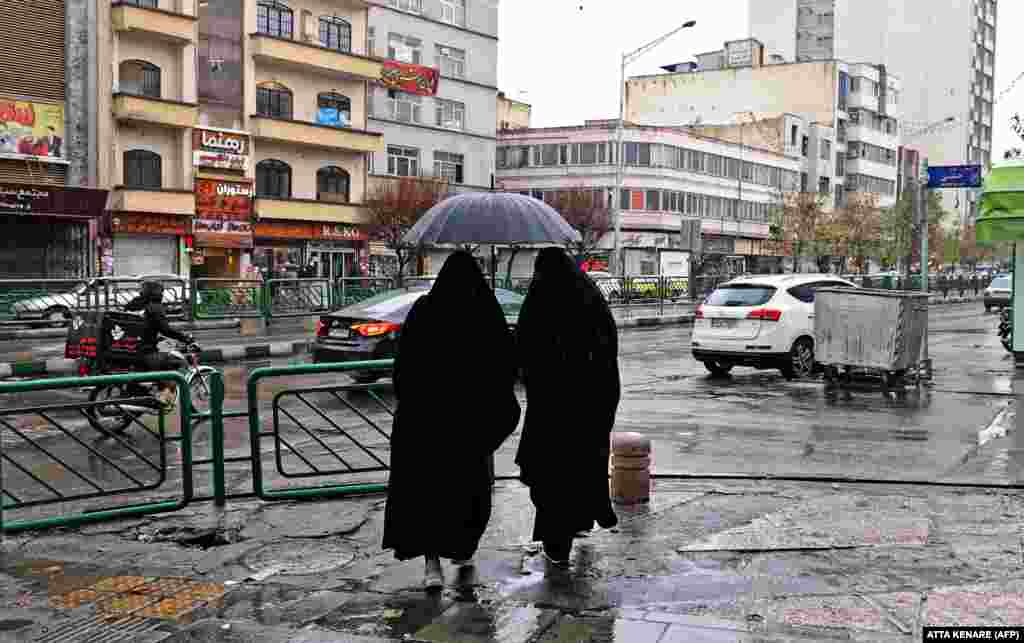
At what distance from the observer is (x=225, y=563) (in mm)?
6246

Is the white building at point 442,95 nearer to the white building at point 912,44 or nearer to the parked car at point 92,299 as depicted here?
the parked car at point 92,299

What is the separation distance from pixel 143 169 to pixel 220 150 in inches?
120

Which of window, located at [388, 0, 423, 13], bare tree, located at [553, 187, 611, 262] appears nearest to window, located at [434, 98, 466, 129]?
window, located at [388, 0, 423, 13]

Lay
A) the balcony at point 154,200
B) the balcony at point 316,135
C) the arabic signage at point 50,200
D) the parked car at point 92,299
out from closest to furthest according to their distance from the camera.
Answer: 1. the parked car at point 92,299
2. the arabic signage at point 50,200
3. the balcony at point 154,200
4. the balcony at point 316,135

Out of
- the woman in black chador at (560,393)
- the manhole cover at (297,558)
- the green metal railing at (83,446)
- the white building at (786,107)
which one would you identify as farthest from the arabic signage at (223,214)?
the white building at (786,107)

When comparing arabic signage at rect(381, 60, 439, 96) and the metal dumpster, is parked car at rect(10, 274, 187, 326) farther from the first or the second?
arabic signage at rect(381, 60, 439, 96)

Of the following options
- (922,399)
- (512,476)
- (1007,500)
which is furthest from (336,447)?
(922,399)

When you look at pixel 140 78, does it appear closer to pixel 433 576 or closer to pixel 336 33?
pixel 336 33

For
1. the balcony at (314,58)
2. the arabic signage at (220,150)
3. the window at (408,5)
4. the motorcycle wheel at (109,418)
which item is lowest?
the motorcycle wheel at (109,418)

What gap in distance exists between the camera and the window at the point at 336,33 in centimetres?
4641

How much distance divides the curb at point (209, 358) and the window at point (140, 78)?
68.1 feet

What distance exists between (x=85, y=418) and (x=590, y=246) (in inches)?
2124

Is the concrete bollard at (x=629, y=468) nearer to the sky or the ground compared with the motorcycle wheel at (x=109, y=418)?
nearer to the ground

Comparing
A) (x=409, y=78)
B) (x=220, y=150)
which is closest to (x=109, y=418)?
(x=220, y=150)
